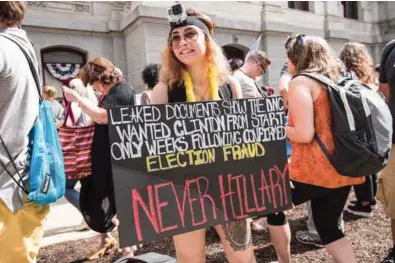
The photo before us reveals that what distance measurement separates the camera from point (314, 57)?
257 centimetres

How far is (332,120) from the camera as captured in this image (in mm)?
2418

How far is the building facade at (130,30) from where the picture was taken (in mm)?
10148

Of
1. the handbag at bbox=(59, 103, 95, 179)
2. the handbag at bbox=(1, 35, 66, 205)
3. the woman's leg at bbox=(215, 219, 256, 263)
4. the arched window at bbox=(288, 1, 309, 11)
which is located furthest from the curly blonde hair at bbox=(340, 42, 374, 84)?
the arched window at bbox=(288, 1, 309, 11)

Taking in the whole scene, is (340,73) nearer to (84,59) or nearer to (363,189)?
(363,189)

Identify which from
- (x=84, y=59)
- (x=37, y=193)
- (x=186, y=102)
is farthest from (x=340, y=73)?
(x=84, y=59)

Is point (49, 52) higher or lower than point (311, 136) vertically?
higher

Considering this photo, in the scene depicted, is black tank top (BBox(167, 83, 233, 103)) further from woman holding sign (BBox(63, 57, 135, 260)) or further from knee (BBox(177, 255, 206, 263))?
woman holding sign (BBox(63, 57, 135, 260))

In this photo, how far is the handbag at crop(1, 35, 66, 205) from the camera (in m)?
Result: 1.89

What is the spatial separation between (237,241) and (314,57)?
1326mm

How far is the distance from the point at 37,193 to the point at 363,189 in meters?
3.98

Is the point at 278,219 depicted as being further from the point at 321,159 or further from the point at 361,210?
the point at 361,210

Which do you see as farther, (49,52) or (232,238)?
(49,52)

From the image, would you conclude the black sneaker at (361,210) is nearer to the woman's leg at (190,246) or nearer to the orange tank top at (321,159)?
the orange tank top at (321,159)

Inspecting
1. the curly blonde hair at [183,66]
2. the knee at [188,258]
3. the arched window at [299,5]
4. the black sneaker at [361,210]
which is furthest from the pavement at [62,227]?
the arched window at [299,5]
